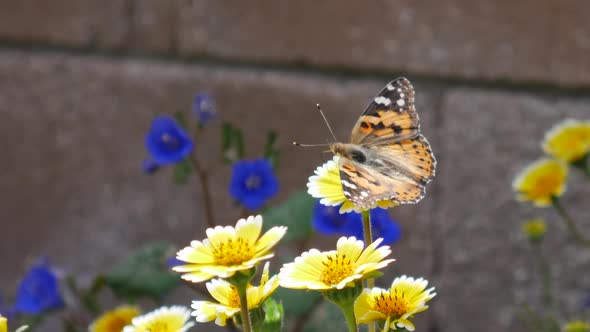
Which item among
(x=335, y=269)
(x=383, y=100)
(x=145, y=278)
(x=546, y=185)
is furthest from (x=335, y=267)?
(x=145, y=278)

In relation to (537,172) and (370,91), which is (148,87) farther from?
(537,172)

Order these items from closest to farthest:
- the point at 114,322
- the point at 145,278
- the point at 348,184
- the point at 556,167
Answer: the point at 348,184, the point at 114,322, the point at 556,167, the point at 145,278

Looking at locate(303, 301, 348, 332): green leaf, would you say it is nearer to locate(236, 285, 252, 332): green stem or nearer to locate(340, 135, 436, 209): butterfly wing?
locate(340, 135, 436, 209): butterfly wing

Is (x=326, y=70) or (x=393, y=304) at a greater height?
(x=326, y=70)

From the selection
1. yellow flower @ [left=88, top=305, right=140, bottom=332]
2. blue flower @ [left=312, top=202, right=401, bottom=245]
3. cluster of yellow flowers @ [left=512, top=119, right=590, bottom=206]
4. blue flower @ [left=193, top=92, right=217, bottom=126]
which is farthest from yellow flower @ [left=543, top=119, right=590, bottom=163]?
yellow flower @ [left=88, top=305, right=140, bottom=332]

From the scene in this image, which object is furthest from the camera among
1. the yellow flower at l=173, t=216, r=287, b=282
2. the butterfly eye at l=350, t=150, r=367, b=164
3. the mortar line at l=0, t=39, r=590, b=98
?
the mortar line at l=0, t=39, r=590, b=98

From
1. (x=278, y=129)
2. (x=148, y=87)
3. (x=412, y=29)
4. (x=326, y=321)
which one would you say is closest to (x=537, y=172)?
(x=326, y=321)

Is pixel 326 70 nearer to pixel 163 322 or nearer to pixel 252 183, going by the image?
pixel 252 183
